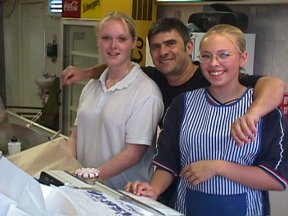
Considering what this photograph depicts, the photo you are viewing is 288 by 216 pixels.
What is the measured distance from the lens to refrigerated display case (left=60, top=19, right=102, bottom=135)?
4.29 metres

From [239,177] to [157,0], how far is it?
2766 mm

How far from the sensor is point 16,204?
68 centimetres

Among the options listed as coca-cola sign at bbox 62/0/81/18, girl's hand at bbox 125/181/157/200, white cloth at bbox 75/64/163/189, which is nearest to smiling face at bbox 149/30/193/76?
white cloth at bbox 75/64/163/189

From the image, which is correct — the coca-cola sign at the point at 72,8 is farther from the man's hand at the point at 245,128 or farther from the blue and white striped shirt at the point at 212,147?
the man's hand at the point at 245,128

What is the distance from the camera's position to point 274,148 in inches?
49.4

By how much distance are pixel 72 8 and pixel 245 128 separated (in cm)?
328

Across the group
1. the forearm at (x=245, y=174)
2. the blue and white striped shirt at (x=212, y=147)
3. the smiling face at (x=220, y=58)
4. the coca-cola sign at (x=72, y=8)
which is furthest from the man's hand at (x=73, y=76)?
the coca-cola sign at (x=72, y=8)

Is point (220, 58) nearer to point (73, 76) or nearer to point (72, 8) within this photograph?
point (73, 76)

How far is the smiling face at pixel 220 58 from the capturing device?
127cm

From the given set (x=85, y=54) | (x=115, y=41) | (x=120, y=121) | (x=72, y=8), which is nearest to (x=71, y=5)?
(x=72, y=8)

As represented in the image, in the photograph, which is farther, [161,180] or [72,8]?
[72,8]

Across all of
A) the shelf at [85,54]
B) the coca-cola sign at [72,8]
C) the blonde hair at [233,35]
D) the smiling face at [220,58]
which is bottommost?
the shelf at [85,54]

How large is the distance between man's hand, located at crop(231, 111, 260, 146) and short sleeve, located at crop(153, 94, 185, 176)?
23 cm

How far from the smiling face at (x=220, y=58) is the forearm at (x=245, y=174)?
0.24 m
